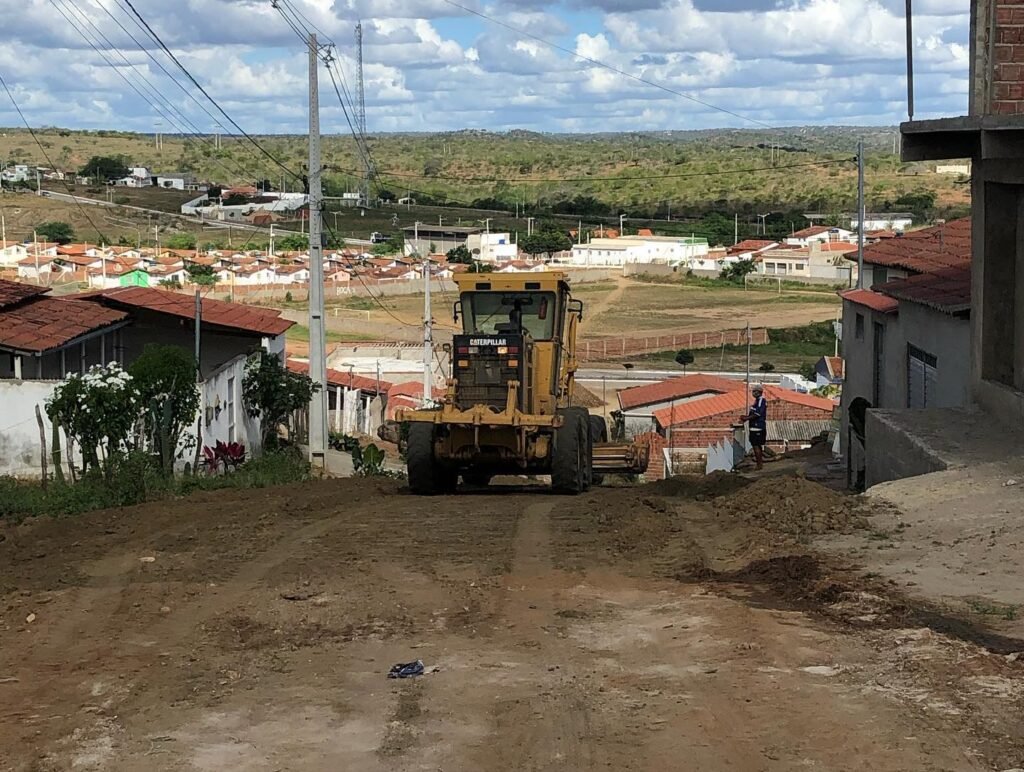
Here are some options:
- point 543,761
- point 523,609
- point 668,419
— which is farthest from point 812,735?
point 668,419

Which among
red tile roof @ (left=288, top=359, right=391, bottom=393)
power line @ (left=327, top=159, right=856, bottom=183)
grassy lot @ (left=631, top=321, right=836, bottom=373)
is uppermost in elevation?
power line @ (left=327, top=159, right=856, bottom=183)

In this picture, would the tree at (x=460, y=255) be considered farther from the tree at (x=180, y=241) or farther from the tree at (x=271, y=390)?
the tree at (x=271, y=390)

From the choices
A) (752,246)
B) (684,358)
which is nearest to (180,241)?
(752,246)

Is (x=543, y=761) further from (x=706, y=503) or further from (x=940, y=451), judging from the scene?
(x=940, y=451)

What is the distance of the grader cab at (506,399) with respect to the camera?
57.1ft

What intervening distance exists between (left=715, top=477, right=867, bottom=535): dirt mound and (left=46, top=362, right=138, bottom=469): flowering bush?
31.5 feet

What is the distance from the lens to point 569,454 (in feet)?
57.7

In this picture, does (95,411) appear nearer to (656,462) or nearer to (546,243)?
(656,462)

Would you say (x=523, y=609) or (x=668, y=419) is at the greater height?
(x=523, y=609)

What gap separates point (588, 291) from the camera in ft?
333

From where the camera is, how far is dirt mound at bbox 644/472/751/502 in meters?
16.9

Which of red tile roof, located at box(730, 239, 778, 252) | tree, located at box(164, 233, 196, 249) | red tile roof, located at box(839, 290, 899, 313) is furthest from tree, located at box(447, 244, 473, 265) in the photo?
red tile roof, located at box(839, 290, 899, 313)

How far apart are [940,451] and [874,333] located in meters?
12.6

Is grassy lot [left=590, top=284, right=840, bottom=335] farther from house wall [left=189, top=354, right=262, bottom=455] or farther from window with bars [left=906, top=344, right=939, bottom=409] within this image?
window with bars [left=906, top=344, right=939, bottom=409]
